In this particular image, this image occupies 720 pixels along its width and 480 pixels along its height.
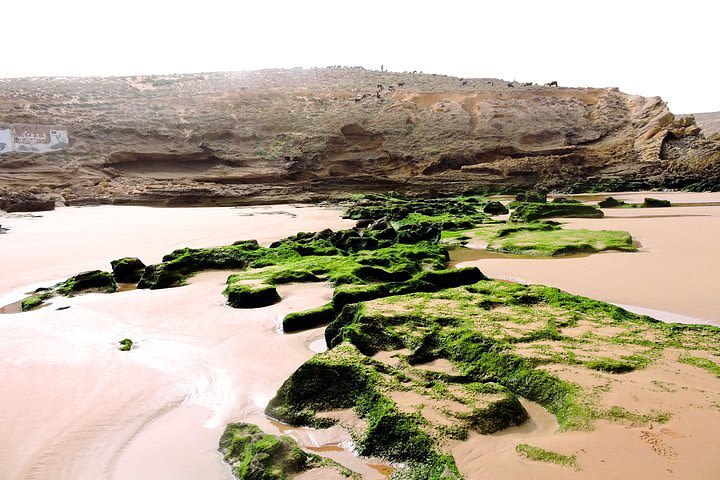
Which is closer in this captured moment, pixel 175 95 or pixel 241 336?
pixel 241 336

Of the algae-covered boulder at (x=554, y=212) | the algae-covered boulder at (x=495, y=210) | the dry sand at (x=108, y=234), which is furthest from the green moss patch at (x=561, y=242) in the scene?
the algae-covered boulder at (x=495, y=210)

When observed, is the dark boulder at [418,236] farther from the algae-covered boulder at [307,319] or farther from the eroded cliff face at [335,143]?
the eroded cliff face at [335,143]

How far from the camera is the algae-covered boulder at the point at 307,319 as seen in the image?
17.5 feet

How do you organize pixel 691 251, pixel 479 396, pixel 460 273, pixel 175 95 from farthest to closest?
pixel 175 95
pixel 691 251
pixel 460 273
pixel 479 396

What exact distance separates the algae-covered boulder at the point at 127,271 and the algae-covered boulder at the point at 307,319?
4.38 m

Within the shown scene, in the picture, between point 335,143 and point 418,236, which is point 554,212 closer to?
point 418,236

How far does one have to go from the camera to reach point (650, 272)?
750 centimetres

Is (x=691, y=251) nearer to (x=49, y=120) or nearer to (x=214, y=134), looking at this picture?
(x=214, y=134)

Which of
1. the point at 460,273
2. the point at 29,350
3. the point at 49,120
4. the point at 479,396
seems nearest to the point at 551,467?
the point at 479,396

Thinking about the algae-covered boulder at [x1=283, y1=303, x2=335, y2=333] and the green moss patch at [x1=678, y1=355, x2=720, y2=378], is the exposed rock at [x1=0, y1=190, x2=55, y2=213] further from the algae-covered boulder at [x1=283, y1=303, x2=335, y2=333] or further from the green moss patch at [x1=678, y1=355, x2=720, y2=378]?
the green moss patch at [x1=678, y1=355, x2=720, y2=378]

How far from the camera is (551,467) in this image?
2.53 m

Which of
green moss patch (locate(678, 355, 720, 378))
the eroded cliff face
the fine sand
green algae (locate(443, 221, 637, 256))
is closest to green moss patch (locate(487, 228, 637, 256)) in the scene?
green algae (locate(443, 221, 637, 256))

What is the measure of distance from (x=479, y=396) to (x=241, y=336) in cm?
286

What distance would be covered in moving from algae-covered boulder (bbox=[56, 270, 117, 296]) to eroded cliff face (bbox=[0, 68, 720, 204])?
1999cm
